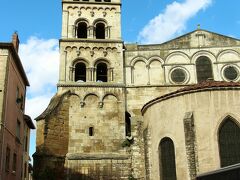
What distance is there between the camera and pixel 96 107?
78.8ft

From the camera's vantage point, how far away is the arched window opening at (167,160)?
18422 millimetres

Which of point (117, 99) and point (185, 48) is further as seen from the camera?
point (185, 48)

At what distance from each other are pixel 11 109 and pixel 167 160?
9031 mm

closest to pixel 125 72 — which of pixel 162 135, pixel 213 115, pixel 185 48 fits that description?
pixel 185 48

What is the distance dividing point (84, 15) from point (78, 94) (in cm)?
639

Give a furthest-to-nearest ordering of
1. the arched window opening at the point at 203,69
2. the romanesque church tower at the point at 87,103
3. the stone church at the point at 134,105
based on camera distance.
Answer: the arched window opening at the point at 203,69 → the romanesque church tower at the point at 87,103 → the stone church at the point at 134,105

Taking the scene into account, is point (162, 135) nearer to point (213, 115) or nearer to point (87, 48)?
point (213, 115)

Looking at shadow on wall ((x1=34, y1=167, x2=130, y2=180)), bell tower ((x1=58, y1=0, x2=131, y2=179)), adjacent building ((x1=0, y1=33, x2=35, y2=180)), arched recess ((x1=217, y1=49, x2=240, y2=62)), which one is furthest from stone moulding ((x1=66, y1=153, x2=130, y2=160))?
arched recess ((x1=217, y1=49, x2=240, y2=62))

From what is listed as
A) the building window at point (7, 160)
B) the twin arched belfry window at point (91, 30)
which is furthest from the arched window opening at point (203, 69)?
the building window at point (7, 160)

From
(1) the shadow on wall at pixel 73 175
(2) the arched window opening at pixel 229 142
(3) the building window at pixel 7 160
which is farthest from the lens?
(1) the shadow on wall at pixel 73 175

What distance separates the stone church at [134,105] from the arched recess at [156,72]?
7cm

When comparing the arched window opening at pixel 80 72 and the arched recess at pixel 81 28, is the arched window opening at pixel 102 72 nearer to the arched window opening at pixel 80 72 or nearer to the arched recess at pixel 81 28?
the arched window opening at pixel 80 72

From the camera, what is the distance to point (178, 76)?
25578mm

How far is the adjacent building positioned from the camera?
18297 mm
